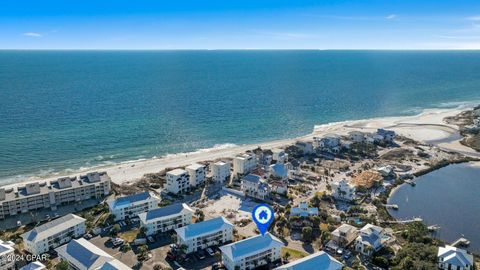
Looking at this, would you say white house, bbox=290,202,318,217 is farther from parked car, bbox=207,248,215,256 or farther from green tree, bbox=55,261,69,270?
green tree, bbox=55,261,69,270

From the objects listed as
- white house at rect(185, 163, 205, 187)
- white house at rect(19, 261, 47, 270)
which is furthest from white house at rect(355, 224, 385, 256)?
white house at rect(19, 261, 47, 270)

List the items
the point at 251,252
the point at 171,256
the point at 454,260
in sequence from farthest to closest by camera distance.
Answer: the point at 171,256, the point at 251,252, the point at 454,260

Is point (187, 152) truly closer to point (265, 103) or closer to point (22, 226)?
point (22, 226)

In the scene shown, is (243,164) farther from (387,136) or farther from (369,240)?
(387,136)

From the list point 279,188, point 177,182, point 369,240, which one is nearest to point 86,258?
point 177,182

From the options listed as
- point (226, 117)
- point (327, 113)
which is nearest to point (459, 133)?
point (327, 113)

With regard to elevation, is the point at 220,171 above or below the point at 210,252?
above

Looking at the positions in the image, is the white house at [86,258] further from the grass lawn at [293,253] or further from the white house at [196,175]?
the white house at [196,175]
